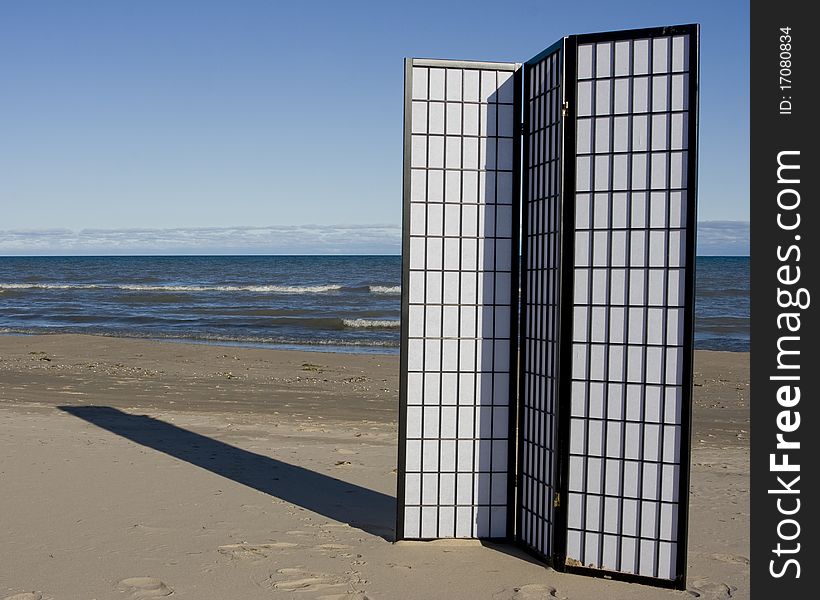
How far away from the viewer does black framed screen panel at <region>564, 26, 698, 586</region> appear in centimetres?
415

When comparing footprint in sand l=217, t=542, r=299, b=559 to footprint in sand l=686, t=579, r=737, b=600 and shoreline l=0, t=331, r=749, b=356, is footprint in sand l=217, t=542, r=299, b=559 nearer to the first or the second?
footprint in sand l=686, t=579, r=737, b=600

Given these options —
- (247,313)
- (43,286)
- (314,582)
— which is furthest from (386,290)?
(314,582)

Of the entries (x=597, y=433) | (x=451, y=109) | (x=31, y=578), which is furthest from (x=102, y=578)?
(x=451, y=109)

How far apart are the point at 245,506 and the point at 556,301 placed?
2.67 metres

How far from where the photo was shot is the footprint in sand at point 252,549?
4.70 metres

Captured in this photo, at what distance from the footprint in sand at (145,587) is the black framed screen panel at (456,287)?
1.40 metres

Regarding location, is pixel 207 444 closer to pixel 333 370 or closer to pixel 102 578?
pixel 102 578

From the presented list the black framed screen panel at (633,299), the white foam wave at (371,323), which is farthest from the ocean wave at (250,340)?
the black framed screen panel at (633,299)

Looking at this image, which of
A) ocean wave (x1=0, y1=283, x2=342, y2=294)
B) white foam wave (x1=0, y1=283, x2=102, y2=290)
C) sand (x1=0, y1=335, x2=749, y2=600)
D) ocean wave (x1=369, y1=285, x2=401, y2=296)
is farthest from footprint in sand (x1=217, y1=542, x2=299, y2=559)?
white foam wave (x1=0, y1=283, x2=102, y2=290)

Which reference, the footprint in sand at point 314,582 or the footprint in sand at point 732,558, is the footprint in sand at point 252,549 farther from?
the footprint in sand at point 732,558

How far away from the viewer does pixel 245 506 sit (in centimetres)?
564

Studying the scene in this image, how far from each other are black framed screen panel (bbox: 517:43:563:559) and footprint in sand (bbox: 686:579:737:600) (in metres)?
0.78

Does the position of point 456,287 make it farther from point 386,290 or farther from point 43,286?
point 43,286

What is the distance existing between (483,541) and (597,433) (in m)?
1.09
